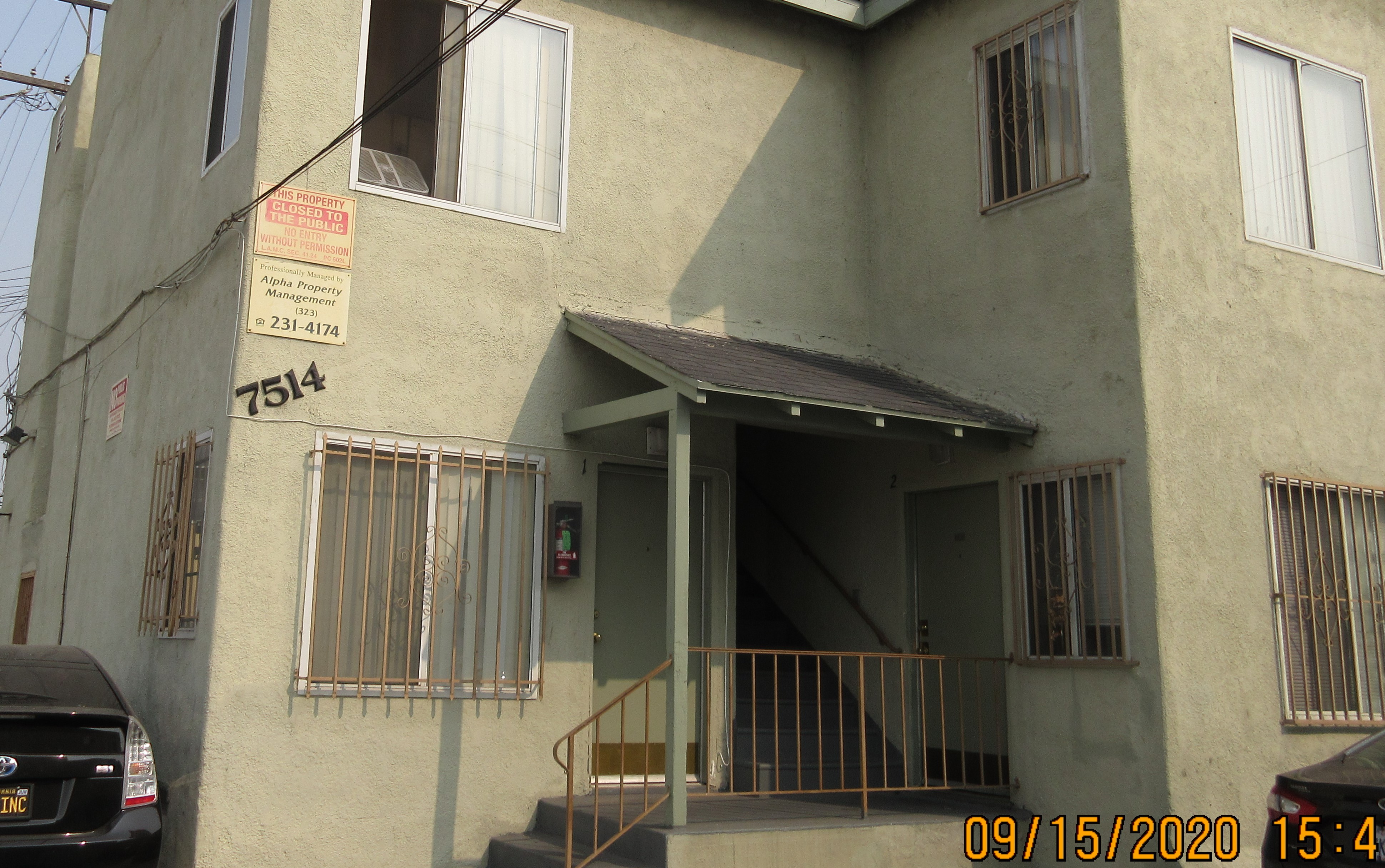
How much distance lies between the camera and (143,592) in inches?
306

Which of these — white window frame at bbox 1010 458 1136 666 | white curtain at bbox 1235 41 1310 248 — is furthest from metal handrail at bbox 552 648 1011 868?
white curtain at bbox 1235 41 1310 248

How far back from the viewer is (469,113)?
8008 mm

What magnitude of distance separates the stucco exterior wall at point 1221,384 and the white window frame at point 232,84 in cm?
571

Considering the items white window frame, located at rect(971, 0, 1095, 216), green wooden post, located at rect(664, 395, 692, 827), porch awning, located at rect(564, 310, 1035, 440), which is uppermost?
white window frame, located at rect(971, 0, 1095, 216)

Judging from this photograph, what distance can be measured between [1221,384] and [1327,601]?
159 cm

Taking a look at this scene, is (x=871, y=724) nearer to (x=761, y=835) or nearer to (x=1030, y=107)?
(x=761, y=835)

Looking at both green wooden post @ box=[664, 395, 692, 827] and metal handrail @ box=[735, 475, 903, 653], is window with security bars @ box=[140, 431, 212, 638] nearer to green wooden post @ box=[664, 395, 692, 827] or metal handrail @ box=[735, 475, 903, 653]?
green wooden post @ box=[664, 395, 692, 827]

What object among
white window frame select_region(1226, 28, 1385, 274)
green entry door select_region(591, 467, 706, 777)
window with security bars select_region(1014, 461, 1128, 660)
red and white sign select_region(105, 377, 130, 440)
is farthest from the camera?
red and white sign select_region(105, 377, 130, 440)

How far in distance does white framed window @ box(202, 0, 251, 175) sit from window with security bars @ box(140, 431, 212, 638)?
202 cm

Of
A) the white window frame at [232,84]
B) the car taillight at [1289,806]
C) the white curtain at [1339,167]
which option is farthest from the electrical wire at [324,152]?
the white curtain at [1339,167]

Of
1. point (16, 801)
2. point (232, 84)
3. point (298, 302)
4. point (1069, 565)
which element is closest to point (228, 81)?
point (232, 84)

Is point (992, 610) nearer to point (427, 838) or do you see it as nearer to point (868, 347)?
point (868, 347)

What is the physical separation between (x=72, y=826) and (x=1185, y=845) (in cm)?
578

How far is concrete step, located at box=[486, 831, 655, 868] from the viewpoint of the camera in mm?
6273
